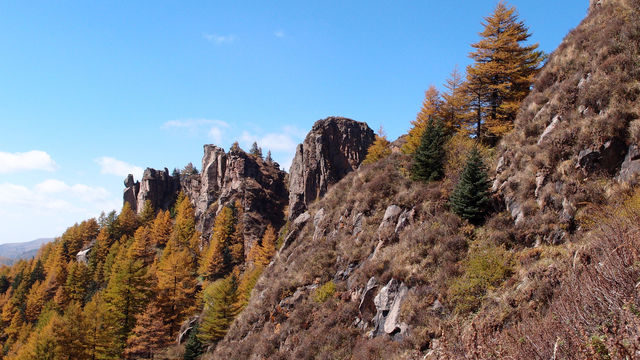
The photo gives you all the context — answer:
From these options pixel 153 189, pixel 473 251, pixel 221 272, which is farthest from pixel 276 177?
pixel 473 251

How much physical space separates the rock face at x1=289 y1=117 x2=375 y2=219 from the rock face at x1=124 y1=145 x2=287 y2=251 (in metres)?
7.86

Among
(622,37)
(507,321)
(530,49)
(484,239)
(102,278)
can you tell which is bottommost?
(102,278)

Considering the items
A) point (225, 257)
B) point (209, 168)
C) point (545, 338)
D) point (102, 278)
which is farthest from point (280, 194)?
point (545, 338)

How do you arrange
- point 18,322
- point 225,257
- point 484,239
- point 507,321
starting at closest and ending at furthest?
point 507,321
point 484,239
point 18,322
point 225,257

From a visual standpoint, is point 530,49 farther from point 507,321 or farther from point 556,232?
point 507,321

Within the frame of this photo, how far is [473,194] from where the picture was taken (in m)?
14.9

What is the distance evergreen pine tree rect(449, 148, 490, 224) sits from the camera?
1456 cm

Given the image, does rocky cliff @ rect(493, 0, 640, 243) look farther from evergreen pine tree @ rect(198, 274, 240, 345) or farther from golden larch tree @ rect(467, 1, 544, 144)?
evergreen pine tree @ rect(198, 274, 240, 345)

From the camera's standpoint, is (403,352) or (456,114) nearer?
(403,352)

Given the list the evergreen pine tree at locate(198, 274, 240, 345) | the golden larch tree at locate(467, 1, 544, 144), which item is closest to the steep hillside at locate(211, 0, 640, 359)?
the golden larch tree at locate(467, 1, 544, 144)

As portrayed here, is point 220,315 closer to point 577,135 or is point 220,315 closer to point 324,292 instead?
point 324,292

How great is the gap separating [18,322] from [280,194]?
5633cm

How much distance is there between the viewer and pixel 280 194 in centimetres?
8506

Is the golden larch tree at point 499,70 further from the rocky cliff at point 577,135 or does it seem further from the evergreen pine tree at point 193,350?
the evergreen pine tree at point 193,350
